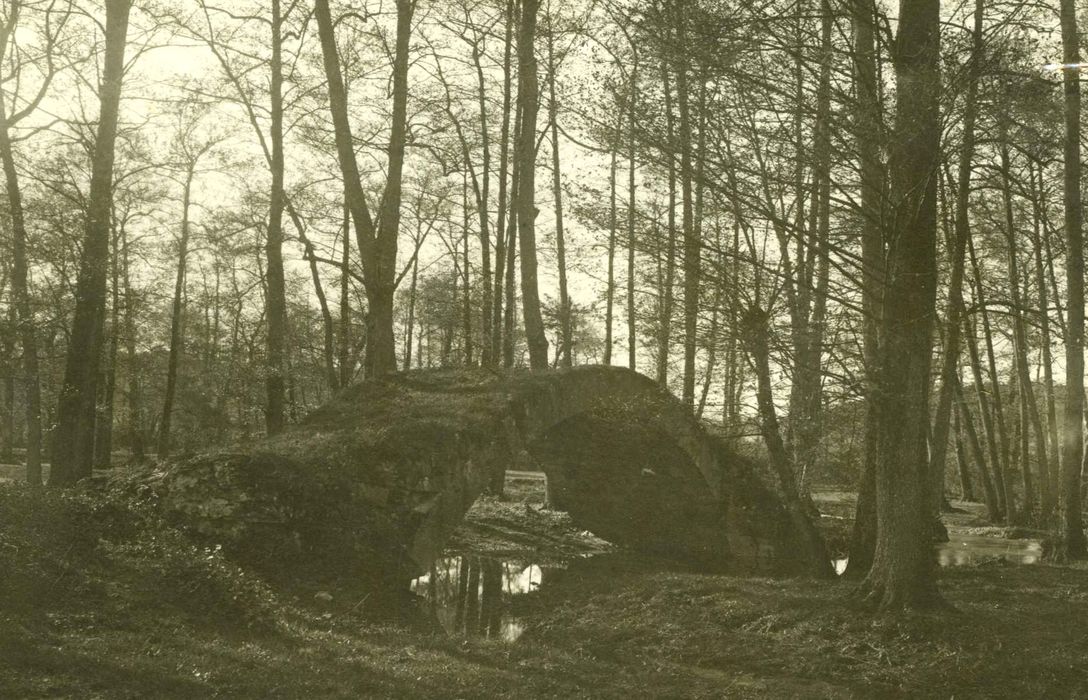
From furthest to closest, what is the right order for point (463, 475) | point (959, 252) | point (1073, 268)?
point (1073, 268) < point (463, 475) < point (959, 252)

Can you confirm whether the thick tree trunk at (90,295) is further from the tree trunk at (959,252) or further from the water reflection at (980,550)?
the water reflection at (980,550)

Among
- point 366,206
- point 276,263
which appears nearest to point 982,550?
point 366,206

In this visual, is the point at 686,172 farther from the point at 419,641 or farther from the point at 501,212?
the point at 501,212

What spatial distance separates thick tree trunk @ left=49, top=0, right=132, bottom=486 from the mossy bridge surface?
11.0 feet

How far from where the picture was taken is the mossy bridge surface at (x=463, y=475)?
938 cm

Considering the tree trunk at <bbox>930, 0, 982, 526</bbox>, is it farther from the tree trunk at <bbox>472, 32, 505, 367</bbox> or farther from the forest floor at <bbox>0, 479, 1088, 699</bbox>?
the tree trunk at <bbox>472, 32, 505, 367</bbox>

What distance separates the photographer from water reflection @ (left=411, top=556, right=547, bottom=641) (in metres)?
10.5

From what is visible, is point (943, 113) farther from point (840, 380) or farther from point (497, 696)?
point (497, 696)

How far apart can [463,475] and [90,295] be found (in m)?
6.03

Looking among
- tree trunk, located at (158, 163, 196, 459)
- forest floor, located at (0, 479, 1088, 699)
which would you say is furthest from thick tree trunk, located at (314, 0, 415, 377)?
tree trunk, located at (158, 163, 196, 459)

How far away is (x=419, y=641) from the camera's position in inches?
317

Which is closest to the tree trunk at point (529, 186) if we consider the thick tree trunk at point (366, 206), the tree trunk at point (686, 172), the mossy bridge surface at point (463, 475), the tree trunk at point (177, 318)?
the mossy bridge surface at point (463, 475)

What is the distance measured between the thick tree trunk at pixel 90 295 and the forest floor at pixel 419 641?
12.0 feet

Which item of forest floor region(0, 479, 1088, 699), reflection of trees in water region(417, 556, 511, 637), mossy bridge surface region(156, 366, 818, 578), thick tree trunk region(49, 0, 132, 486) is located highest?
thick tree trunk region(49, 0, 132, 486)
